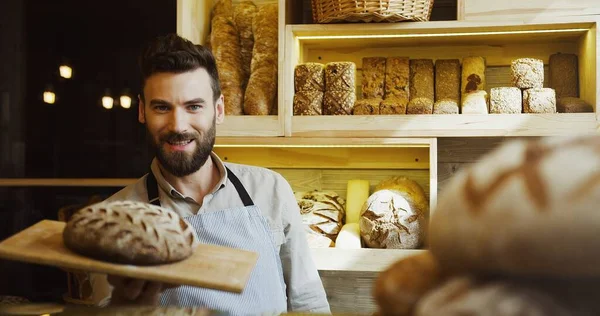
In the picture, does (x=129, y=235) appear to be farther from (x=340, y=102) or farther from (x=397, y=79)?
(x=397, y=79)

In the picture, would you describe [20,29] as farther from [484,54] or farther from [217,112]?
[484,54]

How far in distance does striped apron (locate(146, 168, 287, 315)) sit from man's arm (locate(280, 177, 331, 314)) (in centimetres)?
5

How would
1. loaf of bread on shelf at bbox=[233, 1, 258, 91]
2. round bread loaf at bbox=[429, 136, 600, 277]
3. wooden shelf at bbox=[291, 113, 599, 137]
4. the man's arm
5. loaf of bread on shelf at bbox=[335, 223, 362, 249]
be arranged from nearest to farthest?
round bread loaf at bbox=[429, 136, 600, 277] < the man's arm < wooden shelf at bbox=[291, 113, 599, 137] < loaf of bread on shelf at bbox=[335, 223, 362, 249] < loaf of bread on shelf at bbox=[233, 1, 258, 91]

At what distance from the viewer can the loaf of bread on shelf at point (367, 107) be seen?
2.52 metres

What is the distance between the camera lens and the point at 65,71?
119 inches

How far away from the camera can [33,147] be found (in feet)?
10.1

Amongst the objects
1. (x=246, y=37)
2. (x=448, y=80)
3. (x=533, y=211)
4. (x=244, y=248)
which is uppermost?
(x=246, y=37)

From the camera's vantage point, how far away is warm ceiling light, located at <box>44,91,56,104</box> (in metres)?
3.03

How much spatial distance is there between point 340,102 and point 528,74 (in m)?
0.73

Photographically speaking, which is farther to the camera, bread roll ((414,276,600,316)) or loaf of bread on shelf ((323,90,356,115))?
loaf of bread on shelf ((323,90,356,115))

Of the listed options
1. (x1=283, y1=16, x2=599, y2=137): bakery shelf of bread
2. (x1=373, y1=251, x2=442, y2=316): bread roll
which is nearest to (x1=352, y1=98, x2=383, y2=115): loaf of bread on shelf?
(x1=283, y1=16, x2=599, y2=137): bakery shelf of bread

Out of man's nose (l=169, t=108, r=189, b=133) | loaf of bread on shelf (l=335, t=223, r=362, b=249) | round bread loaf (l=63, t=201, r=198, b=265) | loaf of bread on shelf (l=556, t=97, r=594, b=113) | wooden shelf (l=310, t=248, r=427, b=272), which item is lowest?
wooden shelf (l=310, t=248, r=427, b=272)

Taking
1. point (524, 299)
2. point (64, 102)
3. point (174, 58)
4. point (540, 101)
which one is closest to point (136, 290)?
point (524, 299)

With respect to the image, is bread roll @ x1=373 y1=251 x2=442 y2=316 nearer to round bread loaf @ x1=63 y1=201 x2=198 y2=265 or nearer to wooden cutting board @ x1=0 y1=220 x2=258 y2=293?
wooden cutting board @ x1=0 y1=220 x2=258 y2=293
